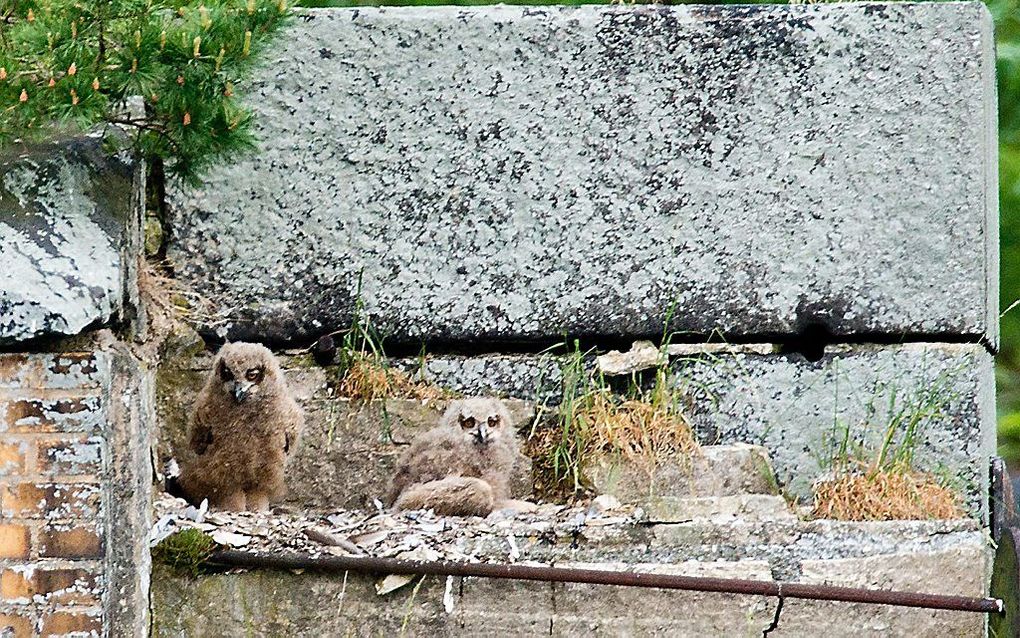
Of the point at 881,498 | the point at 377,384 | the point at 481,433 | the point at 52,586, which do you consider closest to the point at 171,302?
the point at 377,384

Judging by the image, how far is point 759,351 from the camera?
4535 millimetres

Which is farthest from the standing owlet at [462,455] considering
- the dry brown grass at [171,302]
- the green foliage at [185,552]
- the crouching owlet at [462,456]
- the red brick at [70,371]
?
the red brick at [70,371]

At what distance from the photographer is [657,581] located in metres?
3.60

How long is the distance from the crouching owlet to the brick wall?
106 centimetres

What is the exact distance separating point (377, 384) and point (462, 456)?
0.42 m

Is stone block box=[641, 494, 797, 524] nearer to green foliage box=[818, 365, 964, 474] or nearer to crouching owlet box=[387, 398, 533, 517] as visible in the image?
green foliage box=[818, 365, 964, 474]

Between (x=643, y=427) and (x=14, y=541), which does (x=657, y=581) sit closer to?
(x=643, y=427)

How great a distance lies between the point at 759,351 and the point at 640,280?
18.8 inches

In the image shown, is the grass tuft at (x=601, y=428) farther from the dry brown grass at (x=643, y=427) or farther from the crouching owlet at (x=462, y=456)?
the crouching owlet at (x=462, y=456)

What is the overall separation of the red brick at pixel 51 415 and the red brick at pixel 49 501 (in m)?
0.15

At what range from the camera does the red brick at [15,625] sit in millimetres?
3387

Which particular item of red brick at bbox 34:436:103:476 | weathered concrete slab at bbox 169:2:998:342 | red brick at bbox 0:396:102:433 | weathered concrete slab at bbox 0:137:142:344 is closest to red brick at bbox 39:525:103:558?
red brick at bbox 34:436:103:476

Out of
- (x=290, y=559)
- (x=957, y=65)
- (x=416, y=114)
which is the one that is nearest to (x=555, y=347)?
(x=416, y=114)

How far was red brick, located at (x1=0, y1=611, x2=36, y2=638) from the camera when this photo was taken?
339 centimetres
